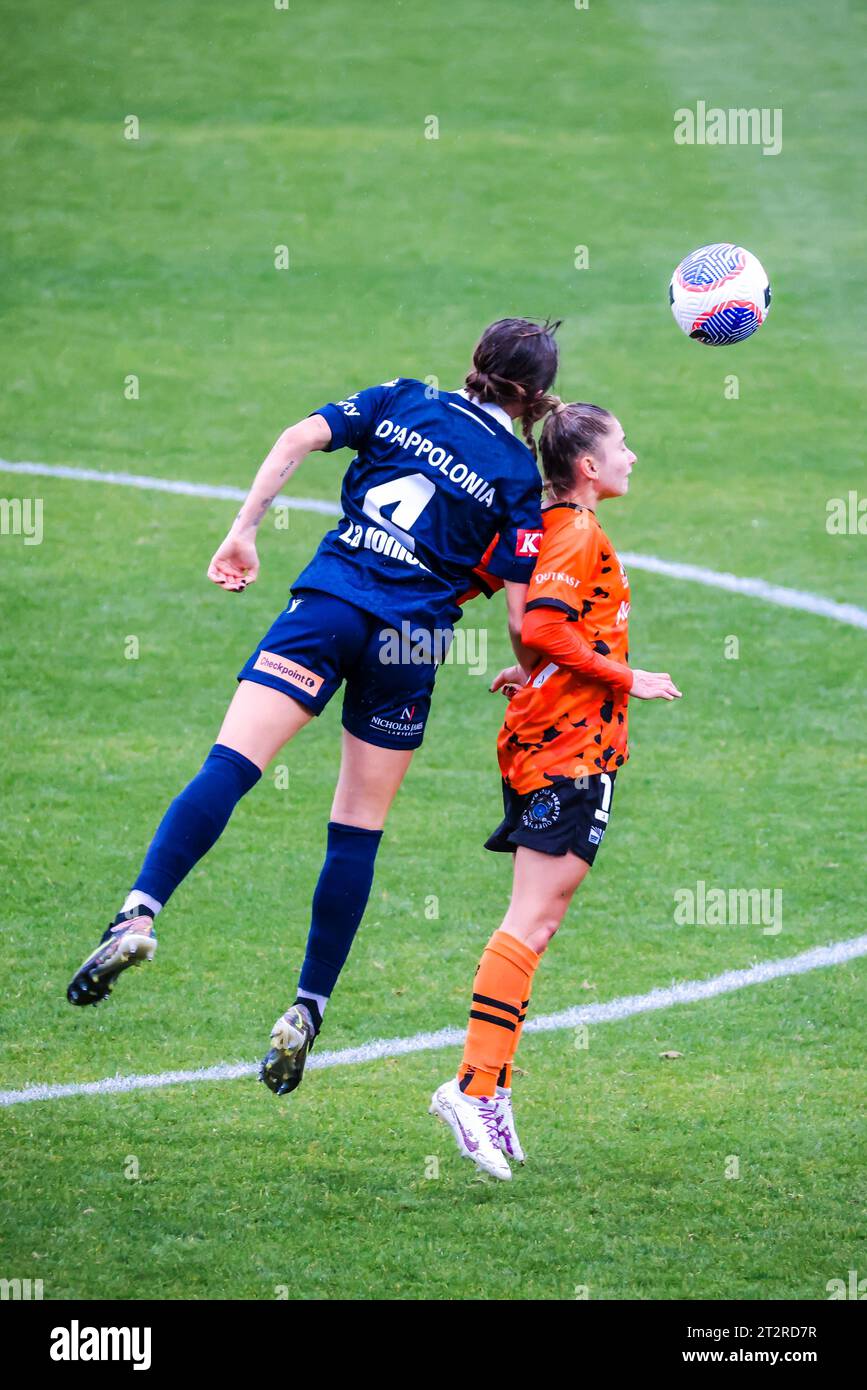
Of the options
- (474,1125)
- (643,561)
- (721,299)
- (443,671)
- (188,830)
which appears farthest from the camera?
→ (643,561)

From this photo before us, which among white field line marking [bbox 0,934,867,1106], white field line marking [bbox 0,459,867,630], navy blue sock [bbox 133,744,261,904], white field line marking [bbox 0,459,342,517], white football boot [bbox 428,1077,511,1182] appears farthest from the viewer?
white field line marking [bbox 0,459,342,517]

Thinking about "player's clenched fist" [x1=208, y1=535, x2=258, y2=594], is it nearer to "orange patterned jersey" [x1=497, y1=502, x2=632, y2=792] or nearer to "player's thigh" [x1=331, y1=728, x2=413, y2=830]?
"player's thigh" [x1=331, y1=728, x2=413, y2=830]

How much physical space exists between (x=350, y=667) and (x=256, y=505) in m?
0.54

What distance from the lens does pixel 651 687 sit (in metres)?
5.09

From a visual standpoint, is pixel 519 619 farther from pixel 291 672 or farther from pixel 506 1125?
pixel 506 1125

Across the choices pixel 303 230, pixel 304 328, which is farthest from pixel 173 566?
pixel 303 230

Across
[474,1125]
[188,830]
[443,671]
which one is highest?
[443,671]

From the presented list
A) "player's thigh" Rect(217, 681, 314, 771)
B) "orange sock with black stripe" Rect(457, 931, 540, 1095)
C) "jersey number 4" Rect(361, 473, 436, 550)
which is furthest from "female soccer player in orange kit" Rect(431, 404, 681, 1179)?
"player's thigh" Rect(217, 681, 314, 771)

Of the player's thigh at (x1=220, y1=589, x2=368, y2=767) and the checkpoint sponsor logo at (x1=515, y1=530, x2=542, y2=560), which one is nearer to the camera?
the player's thigh at (x1=220, y1=589, x2=368, y2=767)

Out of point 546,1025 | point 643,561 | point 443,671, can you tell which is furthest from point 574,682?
point 643,561

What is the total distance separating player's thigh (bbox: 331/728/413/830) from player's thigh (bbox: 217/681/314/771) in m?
0.31

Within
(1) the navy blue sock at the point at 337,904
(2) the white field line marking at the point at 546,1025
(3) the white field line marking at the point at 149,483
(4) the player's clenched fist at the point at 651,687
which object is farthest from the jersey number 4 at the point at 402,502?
(3) the white field line marking at the point at 149,483

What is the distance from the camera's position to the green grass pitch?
4.95 metres

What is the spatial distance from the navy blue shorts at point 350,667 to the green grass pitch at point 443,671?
4.13 ft
